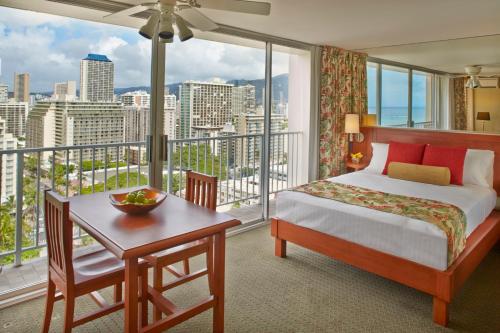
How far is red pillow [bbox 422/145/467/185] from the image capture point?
383 cm

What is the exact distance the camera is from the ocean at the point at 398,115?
15.4 ft

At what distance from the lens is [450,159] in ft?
12.8

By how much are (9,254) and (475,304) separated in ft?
12.1

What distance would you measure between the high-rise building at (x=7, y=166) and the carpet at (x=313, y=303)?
1.07 meters

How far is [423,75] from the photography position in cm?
463

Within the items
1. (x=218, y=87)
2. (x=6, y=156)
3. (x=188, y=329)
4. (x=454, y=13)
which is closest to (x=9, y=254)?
(x=6, y=156)

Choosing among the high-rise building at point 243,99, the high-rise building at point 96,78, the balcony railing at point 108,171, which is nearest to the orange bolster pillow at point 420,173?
the balcony railing at point 108,171

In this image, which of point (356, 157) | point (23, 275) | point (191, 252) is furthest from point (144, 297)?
point (356, 157)

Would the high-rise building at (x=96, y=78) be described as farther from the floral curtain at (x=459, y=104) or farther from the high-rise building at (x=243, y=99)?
the floral curtain at (x=459, y=104)

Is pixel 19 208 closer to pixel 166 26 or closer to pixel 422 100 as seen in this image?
pixel 166 26

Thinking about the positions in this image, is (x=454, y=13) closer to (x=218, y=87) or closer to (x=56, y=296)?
(x=218, y=87)

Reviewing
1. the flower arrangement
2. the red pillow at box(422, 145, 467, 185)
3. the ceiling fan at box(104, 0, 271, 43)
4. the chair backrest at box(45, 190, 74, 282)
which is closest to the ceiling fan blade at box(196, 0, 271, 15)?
the ceiling fan at box(104, 0, 271, 43)

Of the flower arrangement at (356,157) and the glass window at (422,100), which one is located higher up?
the glass window at (422,100)

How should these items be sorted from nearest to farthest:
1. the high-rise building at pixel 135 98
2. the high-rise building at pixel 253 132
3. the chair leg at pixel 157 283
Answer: the chair leg at pixel 157 283, the high-rise building at pixel 135 98, the high-rise building at pixel 253 132
